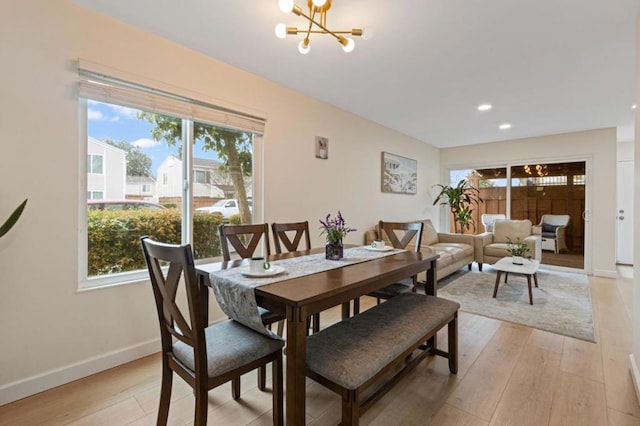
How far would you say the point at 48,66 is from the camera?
1794 mm

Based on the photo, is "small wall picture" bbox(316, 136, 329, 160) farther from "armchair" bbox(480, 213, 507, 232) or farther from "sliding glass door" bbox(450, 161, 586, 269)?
"armchair" bbox(480, 213, 507, 232)

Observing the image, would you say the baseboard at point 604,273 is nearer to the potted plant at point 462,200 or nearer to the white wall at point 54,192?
the potted plant at point 462,200

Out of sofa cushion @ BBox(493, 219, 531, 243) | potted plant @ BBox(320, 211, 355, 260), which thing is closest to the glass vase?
potted plant @ BBox(320, 211, 355, 260)

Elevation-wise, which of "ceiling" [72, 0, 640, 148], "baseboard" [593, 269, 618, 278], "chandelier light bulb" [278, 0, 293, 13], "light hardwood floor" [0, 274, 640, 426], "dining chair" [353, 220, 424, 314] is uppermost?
"ceiling" [72, 0, 640, 148]

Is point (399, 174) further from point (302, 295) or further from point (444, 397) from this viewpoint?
point (302, 295)

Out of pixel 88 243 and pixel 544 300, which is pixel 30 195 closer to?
pixel 88 243

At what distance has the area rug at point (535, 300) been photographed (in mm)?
2811

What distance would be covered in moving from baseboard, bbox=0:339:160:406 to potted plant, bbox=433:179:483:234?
5.45 metres

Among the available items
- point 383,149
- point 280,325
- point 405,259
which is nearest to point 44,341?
point 280,325

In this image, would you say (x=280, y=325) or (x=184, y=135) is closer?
(x=280, y=325)

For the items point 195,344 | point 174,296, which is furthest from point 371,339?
point 174,296

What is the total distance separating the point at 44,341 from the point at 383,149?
4.30m

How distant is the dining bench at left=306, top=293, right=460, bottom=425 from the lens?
48.9 inches

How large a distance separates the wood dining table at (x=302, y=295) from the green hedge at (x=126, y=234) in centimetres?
90
